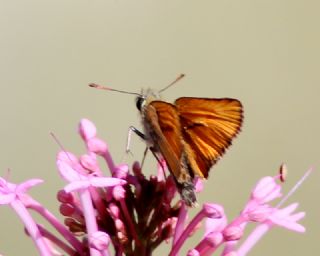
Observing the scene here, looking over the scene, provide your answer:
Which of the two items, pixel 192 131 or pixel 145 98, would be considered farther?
pixel 145 98

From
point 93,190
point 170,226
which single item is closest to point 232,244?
point 170,226

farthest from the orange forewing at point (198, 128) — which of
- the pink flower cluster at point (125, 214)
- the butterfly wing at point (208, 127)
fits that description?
the pink flower cluster at point (125, 214)

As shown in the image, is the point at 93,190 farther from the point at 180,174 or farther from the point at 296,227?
the point at 296,227

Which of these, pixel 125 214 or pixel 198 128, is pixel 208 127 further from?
pixel 125 214

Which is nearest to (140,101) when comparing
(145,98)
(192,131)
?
(145,98)

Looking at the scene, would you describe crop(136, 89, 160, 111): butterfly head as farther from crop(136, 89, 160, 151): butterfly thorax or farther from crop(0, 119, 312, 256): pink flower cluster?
crop(0, 119, 312, 256): pink flower cluster

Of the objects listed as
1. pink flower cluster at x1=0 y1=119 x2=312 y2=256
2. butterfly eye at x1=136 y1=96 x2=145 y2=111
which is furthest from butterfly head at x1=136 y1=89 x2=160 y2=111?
pink flower cluster at x1=0 y1=119 x2=312 y2=256

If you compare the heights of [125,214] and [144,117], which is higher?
[144,117]
